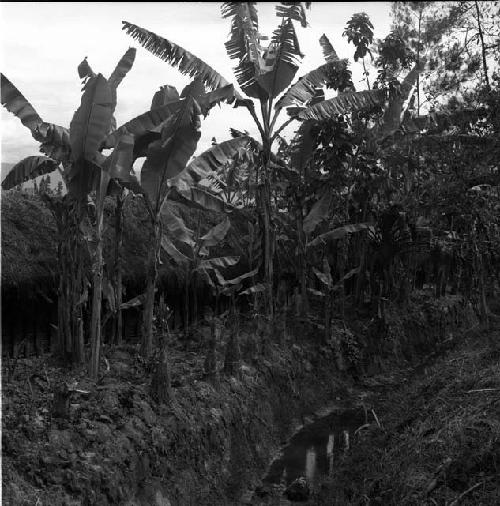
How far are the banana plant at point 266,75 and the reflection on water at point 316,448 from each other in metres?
2.33

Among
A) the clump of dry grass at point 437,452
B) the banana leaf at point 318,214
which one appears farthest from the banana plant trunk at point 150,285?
the banana leaf at point 318,214

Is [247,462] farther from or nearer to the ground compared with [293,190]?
nearer to the ground

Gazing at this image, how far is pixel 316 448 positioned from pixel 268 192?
4.46 metres

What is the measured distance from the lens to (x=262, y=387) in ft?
31.6

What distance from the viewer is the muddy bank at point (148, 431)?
16.8ft

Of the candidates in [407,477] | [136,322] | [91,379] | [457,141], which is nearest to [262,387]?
[136,322]

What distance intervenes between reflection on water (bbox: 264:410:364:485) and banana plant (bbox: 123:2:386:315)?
2.33 m

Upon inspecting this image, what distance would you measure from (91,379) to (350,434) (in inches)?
183

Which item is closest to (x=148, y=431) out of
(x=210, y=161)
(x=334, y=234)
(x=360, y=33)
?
(x=210, y=161)

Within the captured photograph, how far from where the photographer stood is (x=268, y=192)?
10.8m

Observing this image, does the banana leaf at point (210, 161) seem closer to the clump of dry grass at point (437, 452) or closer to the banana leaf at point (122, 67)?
the banana leaf at point (122, 67)

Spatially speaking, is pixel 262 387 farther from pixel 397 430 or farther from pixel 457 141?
pixel 457 141

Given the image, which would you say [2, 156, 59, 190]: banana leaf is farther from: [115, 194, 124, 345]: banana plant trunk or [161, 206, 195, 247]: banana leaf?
[161, 206, 195, 247]: banana leaf

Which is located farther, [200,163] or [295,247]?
[295,247]
